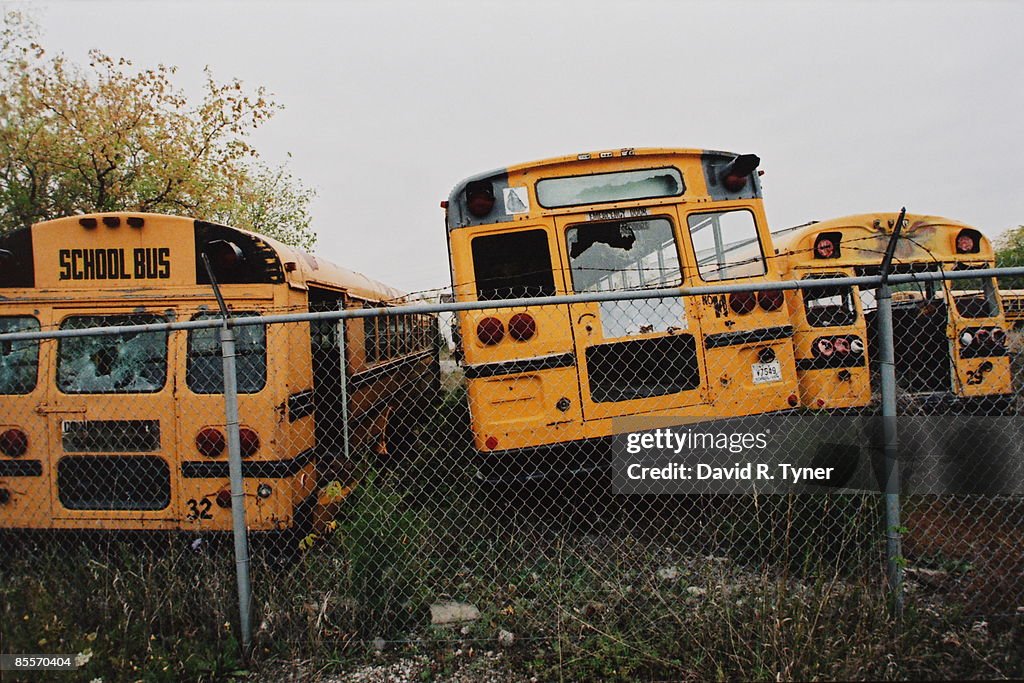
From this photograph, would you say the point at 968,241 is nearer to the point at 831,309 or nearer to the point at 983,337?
→ the point at 983,337

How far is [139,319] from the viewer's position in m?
4.30

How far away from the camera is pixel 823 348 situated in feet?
19.7

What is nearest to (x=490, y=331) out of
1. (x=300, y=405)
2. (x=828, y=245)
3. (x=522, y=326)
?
(x=522, y=326)

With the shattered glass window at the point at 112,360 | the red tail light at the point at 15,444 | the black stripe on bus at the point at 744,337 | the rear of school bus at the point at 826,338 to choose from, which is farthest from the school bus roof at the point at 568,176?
the red tail light at the point at 15,444

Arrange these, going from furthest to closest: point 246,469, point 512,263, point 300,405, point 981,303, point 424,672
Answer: point 981,303 < point 512,263 < point 300,405 < point 246,469 < point 424,672

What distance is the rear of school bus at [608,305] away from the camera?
15.5ft

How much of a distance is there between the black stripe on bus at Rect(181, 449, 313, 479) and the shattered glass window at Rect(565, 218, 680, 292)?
270cm

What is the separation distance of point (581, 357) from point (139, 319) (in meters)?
3.39

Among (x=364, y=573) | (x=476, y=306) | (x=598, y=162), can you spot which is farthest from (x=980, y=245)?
(x=364, y=573)

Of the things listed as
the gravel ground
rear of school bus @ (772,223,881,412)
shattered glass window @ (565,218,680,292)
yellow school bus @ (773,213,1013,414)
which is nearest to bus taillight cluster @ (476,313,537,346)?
shattered glass window @ (565,218,680,292)

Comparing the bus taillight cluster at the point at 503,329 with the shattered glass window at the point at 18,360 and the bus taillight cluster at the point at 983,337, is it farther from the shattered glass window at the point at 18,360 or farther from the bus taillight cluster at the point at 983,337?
the bus taillight cluster at the point at 983,337

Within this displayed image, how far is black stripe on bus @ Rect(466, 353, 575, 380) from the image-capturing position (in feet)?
15.3

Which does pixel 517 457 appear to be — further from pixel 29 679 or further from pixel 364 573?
pixel 29 679

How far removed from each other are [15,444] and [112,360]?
887 millimetres
